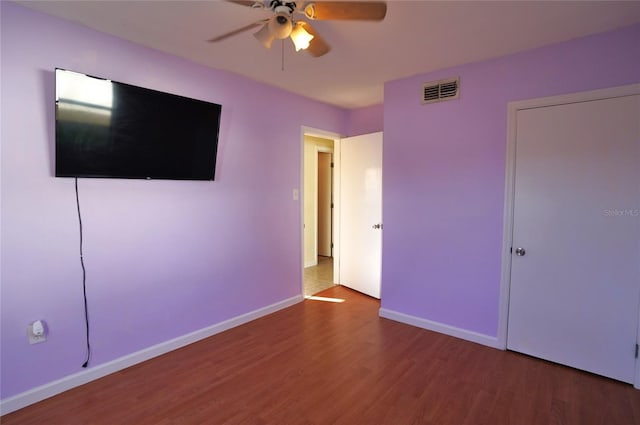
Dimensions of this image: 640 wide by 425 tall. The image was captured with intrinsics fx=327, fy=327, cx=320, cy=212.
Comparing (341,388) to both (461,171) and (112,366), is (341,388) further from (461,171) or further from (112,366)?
(461,171)

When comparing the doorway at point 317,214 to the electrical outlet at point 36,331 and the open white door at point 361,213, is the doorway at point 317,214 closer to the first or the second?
the open white door at point 361,213

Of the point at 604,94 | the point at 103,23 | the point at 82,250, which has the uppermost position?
the point at 103,23

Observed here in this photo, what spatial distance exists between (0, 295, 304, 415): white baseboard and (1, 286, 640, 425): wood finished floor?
0.18 feet

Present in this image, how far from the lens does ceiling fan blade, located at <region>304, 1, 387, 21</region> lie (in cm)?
164

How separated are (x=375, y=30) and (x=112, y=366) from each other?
10.2 feet

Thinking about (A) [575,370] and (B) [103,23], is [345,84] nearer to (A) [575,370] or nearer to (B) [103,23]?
(B) [103,23]

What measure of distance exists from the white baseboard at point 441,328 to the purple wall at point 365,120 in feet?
7.59

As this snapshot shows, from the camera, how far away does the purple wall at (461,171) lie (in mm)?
2453

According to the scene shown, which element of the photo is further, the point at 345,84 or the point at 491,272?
the point at 345,84

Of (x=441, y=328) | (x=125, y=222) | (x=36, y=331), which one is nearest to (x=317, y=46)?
(x=125, y=222)

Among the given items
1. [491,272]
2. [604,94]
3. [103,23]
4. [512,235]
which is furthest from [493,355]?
[103,23]

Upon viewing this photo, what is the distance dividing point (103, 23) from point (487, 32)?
2658 millimetres

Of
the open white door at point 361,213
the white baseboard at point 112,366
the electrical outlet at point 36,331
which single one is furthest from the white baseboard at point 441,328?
the electrical outlet at point 36,331

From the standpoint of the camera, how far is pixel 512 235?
2754mm
